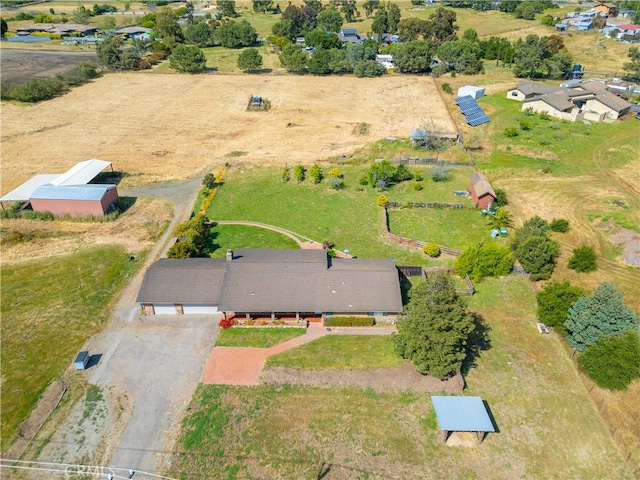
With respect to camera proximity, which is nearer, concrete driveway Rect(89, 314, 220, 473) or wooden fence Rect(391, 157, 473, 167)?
concrete driveway Rect(89, 314, 220, 473)

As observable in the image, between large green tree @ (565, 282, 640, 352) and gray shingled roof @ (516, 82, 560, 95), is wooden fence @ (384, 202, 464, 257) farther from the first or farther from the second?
gray shingled roof @ (516, 82, 560, 95)

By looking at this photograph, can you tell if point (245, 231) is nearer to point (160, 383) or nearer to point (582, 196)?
point (160, 383)

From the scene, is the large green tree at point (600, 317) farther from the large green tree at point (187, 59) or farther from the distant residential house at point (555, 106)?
the large green tree at point (187, 59)

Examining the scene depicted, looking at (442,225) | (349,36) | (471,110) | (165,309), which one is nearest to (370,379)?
(165,309)

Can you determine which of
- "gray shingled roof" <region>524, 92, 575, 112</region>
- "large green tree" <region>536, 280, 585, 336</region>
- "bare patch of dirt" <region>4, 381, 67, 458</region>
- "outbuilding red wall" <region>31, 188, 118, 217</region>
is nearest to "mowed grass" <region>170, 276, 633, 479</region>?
"large green tree" <region>536, 280, 585, 336</region>

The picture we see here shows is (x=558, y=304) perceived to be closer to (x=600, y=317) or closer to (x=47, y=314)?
(x=600, y=317)
